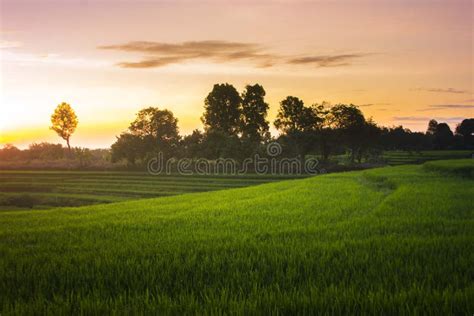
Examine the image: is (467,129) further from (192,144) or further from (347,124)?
(192,144)

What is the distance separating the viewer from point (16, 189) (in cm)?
5278

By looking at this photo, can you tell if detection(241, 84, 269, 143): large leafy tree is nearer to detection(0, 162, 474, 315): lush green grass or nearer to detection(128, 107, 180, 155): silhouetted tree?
detection(128, 107, 180, 155): silhouetted tree

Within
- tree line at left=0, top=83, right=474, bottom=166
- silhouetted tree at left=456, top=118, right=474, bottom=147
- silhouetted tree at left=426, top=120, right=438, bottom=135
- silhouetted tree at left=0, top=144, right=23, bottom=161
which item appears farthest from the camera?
silhouetted tree at left=426, top=120, right=438, bottom=135

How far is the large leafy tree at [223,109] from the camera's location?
278 ft

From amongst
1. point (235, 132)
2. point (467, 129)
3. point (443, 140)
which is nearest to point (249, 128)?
point (235, 132)

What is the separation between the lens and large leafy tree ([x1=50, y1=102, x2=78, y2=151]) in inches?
3536

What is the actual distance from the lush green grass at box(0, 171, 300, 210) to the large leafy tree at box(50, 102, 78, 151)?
22315 mm

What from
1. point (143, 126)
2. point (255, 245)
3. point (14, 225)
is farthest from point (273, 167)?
point (255, 245)

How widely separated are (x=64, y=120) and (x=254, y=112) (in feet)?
133

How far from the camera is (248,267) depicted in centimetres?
745

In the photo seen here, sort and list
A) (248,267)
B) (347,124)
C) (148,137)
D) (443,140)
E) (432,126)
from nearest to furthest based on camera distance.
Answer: (248,267), (148,137), (347,124), (443,140), (432,126)

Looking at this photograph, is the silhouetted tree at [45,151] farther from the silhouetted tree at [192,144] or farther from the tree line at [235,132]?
the silhouetted tree at [192,144]

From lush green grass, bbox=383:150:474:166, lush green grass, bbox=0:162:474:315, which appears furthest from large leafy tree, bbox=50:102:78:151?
lush green grass, bbox=0:162:474:315

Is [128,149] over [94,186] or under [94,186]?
over
